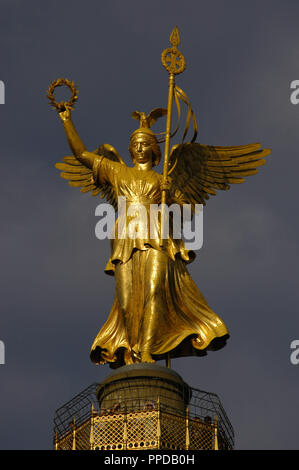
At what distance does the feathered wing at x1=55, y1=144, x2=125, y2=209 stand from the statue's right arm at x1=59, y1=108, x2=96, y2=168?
444mm

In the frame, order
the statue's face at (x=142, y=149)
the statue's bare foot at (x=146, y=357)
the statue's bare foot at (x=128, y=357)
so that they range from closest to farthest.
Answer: the statue's bare foot at (x=146, y=357)
the statue's bare foot at (x=128, y=357)
the statue's face at (x=142, y=149)

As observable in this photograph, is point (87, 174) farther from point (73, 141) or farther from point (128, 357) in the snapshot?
point (128, 357)

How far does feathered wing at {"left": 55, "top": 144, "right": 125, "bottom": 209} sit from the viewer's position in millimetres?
37062

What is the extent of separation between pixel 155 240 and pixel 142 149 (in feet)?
8.61

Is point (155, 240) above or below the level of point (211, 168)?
below

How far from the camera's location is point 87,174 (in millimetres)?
37875

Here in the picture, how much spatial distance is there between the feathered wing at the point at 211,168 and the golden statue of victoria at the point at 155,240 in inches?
1.0

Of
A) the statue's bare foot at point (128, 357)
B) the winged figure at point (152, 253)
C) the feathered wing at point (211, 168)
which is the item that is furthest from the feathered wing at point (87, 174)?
the statue's bare foot at point (128, 357)

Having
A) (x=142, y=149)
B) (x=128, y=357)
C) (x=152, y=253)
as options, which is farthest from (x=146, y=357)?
(x=142, y=149)

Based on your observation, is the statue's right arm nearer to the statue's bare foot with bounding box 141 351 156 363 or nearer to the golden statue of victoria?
the golden statue of victoria

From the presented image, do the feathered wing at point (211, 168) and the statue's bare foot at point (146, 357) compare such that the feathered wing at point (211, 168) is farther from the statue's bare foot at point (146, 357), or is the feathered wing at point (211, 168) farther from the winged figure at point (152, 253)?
the statue's bare foot at point (146, 357)

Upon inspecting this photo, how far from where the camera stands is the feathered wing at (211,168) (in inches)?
1462
